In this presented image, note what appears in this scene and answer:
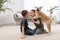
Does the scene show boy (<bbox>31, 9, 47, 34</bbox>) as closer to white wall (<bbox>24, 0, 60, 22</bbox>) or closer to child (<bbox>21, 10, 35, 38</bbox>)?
child (<bbox>21, 10, 35, 38</bbox>)

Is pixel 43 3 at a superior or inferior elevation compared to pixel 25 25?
superior

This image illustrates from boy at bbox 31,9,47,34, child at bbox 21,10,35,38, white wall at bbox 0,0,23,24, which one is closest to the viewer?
child at bbox 21,10,35,38

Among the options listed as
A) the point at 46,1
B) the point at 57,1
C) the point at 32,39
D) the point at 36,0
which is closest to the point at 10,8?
the point at 36,0

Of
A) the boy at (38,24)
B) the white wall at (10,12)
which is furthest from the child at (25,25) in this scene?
the white wall at (10,12)

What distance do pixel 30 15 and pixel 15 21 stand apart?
1253 millimetres

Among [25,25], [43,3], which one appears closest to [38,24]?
[25,25]

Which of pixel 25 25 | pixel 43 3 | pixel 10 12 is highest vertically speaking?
pixel 43 3

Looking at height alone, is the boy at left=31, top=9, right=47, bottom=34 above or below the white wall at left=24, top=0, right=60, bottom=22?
below

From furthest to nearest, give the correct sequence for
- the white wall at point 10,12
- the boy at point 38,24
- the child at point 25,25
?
the white wall at point 10,12
the boy at point 38,24
the child at point 25,25

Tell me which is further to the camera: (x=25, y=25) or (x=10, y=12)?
(x=10, y=12)

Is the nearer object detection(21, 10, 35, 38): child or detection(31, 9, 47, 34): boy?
detection(21, 10, 35, 38): child

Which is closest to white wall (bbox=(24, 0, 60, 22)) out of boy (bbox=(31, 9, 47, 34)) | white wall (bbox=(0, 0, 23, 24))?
white wall (bbox=(0, 0, 23, 24))

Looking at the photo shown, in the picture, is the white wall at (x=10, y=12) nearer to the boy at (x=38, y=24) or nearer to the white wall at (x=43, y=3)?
the white wall at (x=43, y=3)

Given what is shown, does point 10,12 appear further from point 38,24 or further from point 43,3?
point 38,24
